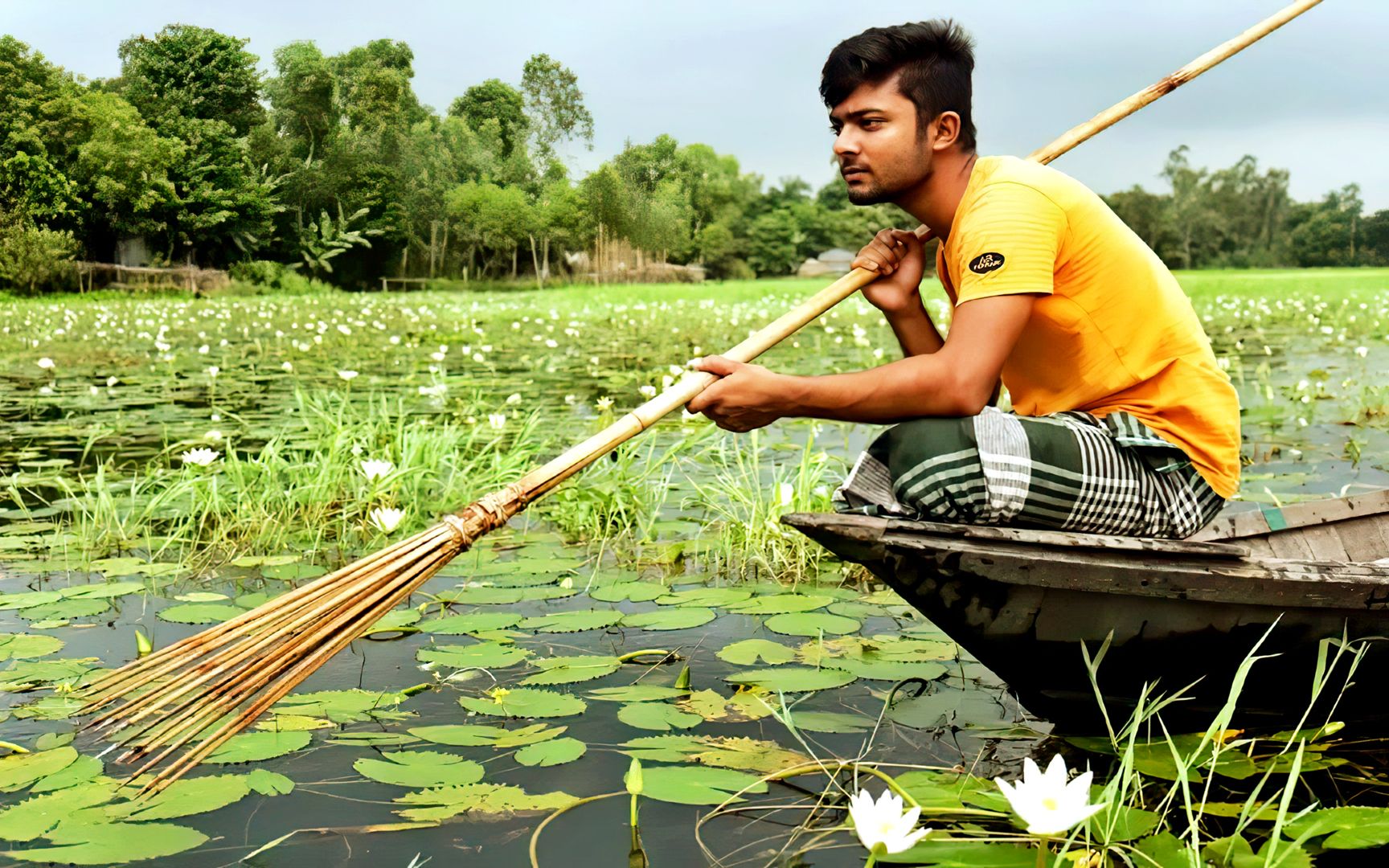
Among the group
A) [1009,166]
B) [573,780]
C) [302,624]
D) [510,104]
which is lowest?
[573,780]

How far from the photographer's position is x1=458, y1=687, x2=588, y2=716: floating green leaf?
7.24 ft

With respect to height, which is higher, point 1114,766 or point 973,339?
point 973,339

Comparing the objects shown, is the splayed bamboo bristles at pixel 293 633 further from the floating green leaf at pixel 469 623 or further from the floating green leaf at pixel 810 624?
the floating green leaf at pixel 810 624

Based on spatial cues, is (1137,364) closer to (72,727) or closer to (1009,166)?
(1009,166)

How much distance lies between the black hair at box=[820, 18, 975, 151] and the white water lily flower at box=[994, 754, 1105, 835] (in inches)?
Result: 47.8

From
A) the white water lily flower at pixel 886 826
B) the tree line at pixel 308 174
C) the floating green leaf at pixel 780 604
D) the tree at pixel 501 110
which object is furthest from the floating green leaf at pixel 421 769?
the tree at pixel 501 110

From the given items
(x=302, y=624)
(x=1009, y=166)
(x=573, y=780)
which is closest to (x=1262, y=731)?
(x=1009, y=166)

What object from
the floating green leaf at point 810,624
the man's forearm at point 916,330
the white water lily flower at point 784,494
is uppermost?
the man's forearm at point 916,330

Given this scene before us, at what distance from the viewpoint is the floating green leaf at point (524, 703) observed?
221 cm

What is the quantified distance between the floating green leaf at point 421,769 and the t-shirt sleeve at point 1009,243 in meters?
1.14

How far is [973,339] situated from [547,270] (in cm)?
1270

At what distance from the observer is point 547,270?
14.2m

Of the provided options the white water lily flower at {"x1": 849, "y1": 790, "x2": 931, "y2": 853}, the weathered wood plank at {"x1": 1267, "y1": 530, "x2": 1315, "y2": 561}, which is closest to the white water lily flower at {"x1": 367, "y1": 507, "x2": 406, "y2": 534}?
the white water lily flower at {"x1": 849, "y1": 790, "x2": 931, "y2": 853}

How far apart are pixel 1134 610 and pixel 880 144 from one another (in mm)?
902
